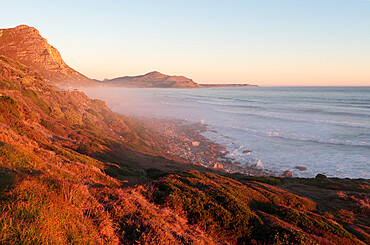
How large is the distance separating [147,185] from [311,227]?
5329 millimetres

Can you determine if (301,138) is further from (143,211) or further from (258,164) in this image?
(143,211)

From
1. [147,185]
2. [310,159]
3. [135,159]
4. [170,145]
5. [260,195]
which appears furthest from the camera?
[170,145]

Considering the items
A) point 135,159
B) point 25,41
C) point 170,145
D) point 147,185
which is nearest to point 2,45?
point 25,41

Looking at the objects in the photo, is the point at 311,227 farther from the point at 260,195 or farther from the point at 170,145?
the point at 170,145

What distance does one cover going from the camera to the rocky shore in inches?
879

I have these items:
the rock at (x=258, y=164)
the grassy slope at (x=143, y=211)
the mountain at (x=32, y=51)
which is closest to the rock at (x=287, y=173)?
the rock at (x=258, y=164)

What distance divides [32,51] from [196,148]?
89.8 meters

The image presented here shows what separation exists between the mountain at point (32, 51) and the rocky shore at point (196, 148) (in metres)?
59.2

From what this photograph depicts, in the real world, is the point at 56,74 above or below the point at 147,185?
above

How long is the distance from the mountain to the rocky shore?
194ft

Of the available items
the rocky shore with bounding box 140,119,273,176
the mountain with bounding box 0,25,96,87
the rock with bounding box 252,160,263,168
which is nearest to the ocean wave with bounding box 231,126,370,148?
the rocky shore with bounding box 140,119,273,176

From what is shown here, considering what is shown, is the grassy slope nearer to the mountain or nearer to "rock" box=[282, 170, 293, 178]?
"rock" box=[282, 170, 293, 178]

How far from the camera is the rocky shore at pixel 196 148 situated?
2234cm

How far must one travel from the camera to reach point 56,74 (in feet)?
305
